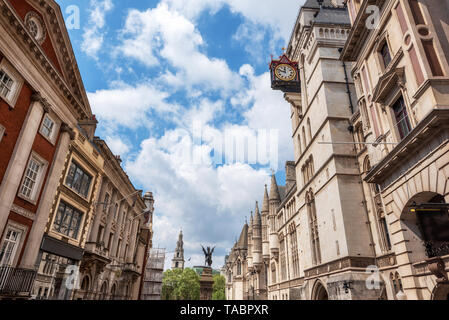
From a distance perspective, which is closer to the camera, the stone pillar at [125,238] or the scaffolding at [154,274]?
the stone pillar at [125,238]

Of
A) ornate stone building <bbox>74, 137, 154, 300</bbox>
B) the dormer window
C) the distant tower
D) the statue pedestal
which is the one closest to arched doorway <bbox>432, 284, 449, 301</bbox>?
ornate stone building <bbox>74, 137, 154, 300</bbox>

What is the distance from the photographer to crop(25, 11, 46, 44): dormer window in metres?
17.7

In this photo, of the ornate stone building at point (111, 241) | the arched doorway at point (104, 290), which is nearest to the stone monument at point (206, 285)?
the ornate stone building at point (111, 241)

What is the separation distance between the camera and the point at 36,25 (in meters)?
18.5

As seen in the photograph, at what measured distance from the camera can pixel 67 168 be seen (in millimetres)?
22453

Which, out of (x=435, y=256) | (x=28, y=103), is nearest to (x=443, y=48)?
(x=435, y=256)

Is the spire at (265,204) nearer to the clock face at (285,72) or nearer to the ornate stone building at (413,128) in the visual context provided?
the clock face at (285,72)

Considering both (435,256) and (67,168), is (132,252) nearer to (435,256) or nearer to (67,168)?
(67,168)

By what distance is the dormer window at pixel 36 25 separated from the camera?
17688 mm

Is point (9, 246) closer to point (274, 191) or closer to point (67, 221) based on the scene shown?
point (67, 221)

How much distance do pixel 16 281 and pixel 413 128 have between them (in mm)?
21365

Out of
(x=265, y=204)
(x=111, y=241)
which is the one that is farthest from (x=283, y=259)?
(x=111, y=241)

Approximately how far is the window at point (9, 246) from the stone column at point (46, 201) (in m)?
0.65

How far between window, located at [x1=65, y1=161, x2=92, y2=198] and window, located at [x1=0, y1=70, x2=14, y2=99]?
8.84 meters
